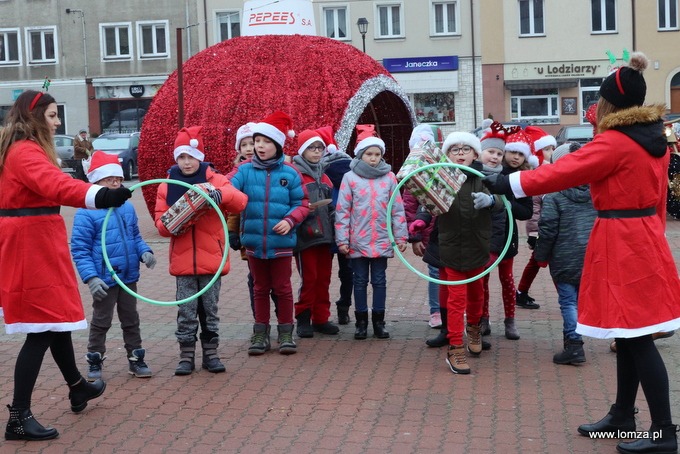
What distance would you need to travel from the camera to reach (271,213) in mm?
6633

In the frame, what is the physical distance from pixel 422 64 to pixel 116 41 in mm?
14141

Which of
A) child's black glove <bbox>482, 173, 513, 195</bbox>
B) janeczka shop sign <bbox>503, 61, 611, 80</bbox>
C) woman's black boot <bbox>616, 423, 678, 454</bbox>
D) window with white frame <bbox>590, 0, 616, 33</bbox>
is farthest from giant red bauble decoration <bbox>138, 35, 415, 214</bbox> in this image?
window with white frame <bbox>590, 0, 616, 33</bbox>

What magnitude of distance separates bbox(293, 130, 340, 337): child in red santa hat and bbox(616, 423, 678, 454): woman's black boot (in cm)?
334

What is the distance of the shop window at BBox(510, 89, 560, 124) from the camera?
121ft

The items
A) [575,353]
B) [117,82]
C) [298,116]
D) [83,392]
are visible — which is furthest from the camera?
[117,82]

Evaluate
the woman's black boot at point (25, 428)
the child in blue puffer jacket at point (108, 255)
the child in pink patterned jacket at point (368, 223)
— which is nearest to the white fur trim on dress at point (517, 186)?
the child in pink patterned jacket at point (368, 223)

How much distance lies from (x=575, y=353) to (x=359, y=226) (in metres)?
1.97

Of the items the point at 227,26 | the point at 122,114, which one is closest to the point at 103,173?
the point at 227,26

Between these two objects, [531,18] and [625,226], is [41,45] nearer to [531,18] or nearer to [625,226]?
[531,18]

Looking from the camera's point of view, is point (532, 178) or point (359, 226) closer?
point (532, 178)

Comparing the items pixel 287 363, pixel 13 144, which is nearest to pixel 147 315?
pixel 287 363

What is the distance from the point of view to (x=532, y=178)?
4543 millimetres

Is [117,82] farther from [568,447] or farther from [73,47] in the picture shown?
[568,447]

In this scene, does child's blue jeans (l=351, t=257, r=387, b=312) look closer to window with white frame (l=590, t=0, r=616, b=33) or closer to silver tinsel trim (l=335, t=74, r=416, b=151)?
silver tinsel trim (l=335, t=74, r=416, b=151)
